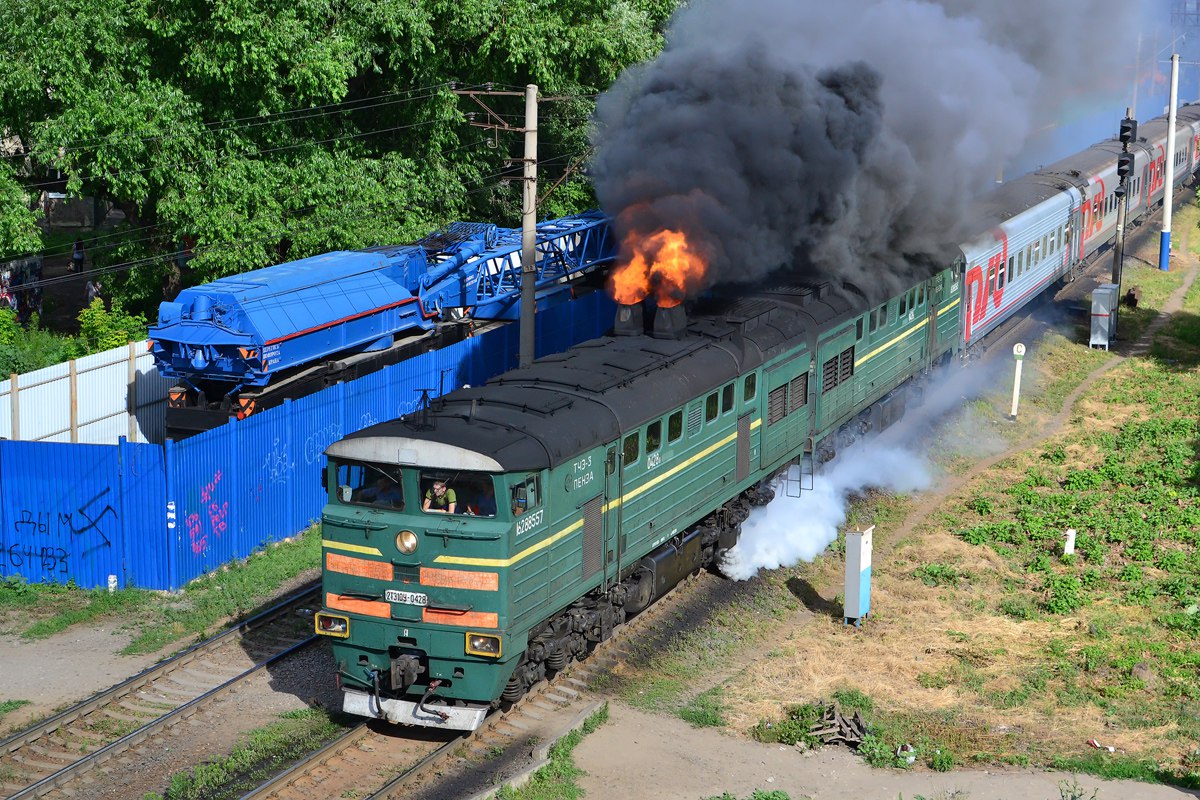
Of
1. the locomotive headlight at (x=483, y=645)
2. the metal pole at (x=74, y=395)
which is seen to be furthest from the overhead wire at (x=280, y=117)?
the locomotive headlight at (x=483, y=645)

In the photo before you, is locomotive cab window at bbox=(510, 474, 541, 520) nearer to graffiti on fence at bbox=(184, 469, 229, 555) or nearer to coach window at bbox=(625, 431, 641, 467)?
coach window at bbox=(625, 431, 641, 467)

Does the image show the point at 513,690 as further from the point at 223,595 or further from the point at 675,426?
the point at 223,595

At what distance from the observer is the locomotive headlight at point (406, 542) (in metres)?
12.9

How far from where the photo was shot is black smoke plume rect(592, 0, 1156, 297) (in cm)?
1988

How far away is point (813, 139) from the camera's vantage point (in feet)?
69.5

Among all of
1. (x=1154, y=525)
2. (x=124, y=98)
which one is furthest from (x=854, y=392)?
(x=124, y=98)

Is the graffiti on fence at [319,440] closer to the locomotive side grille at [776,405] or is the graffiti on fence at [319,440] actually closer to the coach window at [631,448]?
the locomotive side grille at [776,405]

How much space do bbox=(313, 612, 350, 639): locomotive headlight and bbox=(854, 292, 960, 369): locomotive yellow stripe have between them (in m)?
11.0

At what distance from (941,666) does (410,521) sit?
7.06 m

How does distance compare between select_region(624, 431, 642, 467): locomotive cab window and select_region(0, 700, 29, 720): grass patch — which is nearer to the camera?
select_region(0, 700, 29, 720): grass patch

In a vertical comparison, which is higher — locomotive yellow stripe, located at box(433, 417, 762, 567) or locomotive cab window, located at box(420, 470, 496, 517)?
locomotive cab window, located at box(420, 470, 496, 517)

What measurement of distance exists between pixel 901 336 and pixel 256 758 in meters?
14.8

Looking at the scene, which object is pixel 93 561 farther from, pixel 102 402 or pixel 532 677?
pixel 532 677

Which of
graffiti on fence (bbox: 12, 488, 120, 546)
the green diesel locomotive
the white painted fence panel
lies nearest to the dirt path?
the green diesel locomotive
